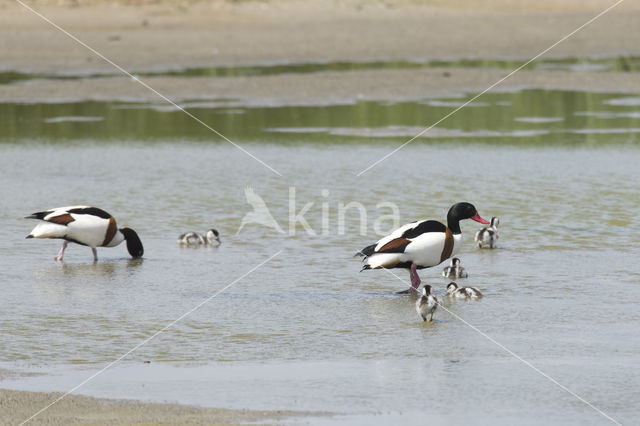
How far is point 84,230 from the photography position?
1192cm

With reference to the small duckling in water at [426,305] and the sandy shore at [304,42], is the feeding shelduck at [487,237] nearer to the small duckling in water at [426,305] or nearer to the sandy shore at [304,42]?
the small duckling in water at [426,305]

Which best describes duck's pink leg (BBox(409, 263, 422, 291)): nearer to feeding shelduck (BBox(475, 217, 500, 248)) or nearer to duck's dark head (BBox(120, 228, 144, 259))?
feeding shelduck (BBox(475, 217, 500, 248))

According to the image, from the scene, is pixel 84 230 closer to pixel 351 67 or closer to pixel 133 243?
pixel 133 243

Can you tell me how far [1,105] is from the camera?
2484cm

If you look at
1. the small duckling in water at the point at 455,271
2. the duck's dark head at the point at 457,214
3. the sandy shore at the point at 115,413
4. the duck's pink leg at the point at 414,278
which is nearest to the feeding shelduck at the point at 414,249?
the duck's pink leg at the point at 414,278

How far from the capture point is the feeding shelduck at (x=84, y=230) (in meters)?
11.9

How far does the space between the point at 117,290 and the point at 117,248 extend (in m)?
2.47

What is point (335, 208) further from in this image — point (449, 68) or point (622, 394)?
point (449, 68)

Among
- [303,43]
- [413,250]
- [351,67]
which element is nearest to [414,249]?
[413,250]

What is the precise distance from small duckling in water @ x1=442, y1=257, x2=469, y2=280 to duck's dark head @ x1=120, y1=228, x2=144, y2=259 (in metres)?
3.13

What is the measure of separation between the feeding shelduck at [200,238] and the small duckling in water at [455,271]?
2779 mm

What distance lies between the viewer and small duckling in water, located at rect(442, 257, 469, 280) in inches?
434

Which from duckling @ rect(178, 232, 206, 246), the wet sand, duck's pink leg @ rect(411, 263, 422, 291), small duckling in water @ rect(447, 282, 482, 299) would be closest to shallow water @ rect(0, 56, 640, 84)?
the wet sand

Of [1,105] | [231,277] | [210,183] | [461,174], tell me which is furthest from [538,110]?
[231,277]
